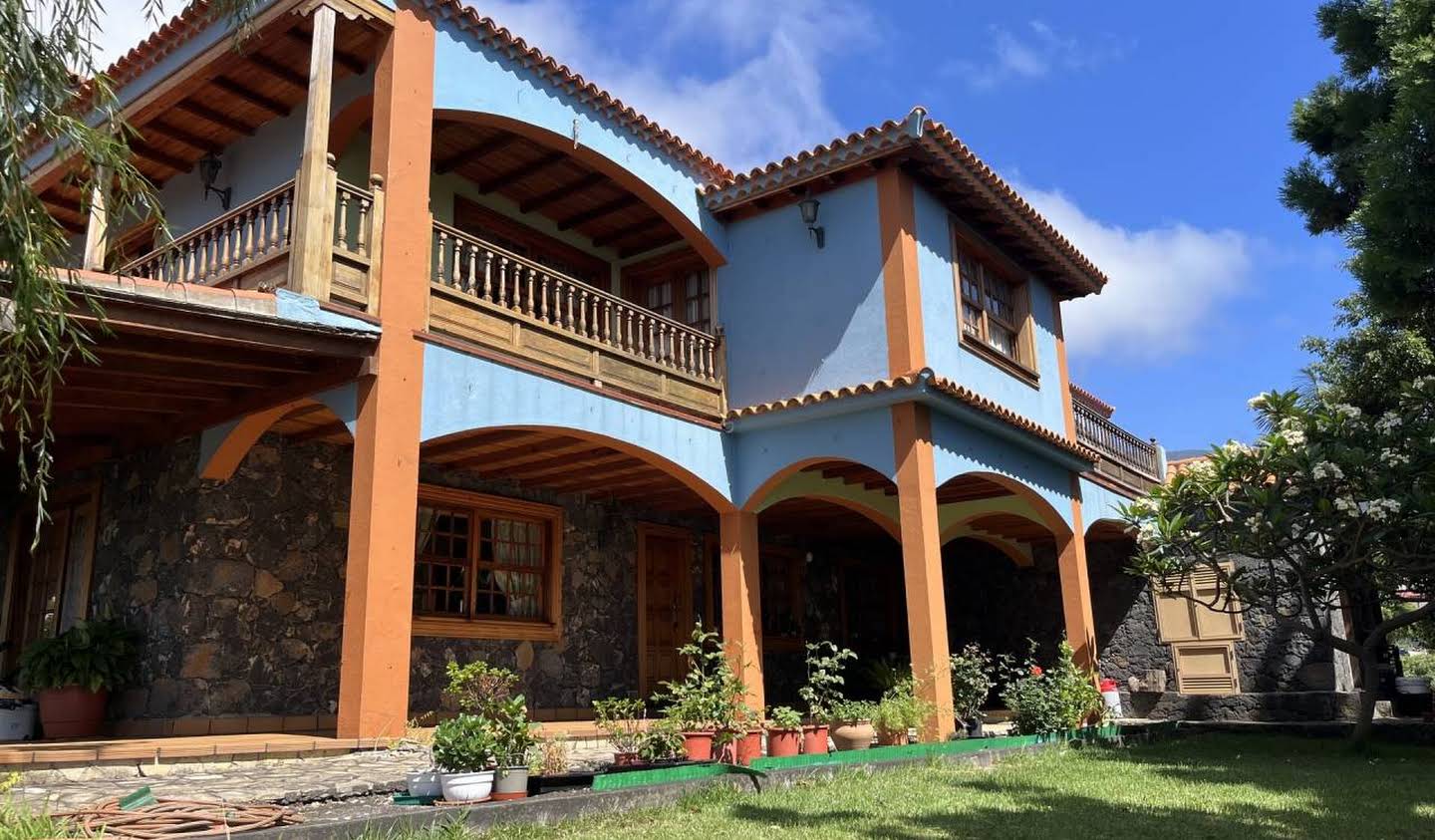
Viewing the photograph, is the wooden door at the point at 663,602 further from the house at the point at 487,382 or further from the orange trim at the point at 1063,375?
Answer: the orange trim at the point at 1063,375

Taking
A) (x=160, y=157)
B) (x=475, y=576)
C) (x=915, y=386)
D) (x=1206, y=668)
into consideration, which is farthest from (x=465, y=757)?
(x=1206, y=668)

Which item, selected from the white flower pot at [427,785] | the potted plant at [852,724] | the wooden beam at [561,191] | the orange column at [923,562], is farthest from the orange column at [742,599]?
the white flower pot at [427,785]

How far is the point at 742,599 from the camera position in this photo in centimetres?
1072

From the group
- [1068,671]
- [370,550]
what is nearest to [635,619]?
[1068,671]

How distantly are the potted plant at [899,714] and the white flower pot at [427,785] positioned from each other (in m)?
4.64

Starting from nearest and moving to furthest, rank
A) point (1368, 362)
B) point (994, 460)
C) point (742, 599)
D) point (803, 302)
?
point (742, 599) → point (803, 302) → point (994, 460) → point (1368, 362)

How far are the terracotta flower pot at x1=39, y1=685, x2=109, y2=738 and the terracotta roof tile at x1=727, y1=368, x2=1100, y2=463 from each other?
6368 millimetres

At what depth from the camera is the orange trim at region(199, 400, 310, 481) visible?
8.20 m

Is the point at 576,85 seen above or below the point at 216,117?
above

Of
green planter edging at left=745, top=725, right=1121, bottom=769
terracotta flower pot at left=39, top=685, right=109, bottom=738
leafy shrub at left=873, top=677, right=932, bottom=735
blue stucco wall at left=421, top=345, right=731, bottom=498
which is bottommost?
green planter edging at left=745, top=725, right=1121, bottom=769

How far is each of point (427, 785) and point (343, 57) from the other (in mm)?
6325

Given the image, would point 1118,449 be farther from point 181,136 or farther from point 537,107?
point 181,136

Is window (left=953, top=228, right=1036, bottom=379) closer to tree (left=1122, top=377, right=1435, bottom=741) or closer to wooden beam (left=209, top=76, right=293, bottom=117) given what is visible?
tree (left=1122, top=377, right=1435, bottom=741)

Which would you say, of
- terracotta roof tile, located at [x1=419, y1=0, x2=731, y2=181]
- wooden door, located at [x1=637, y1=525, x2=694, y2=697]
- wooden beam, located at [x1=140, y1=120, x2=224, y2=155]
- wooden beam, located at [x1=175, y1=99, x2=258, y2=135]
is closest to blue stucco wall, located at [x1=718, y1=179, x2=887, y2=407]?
terracotta roof tile, located at [x1=419, y1=0, x2=731, y2=181]
